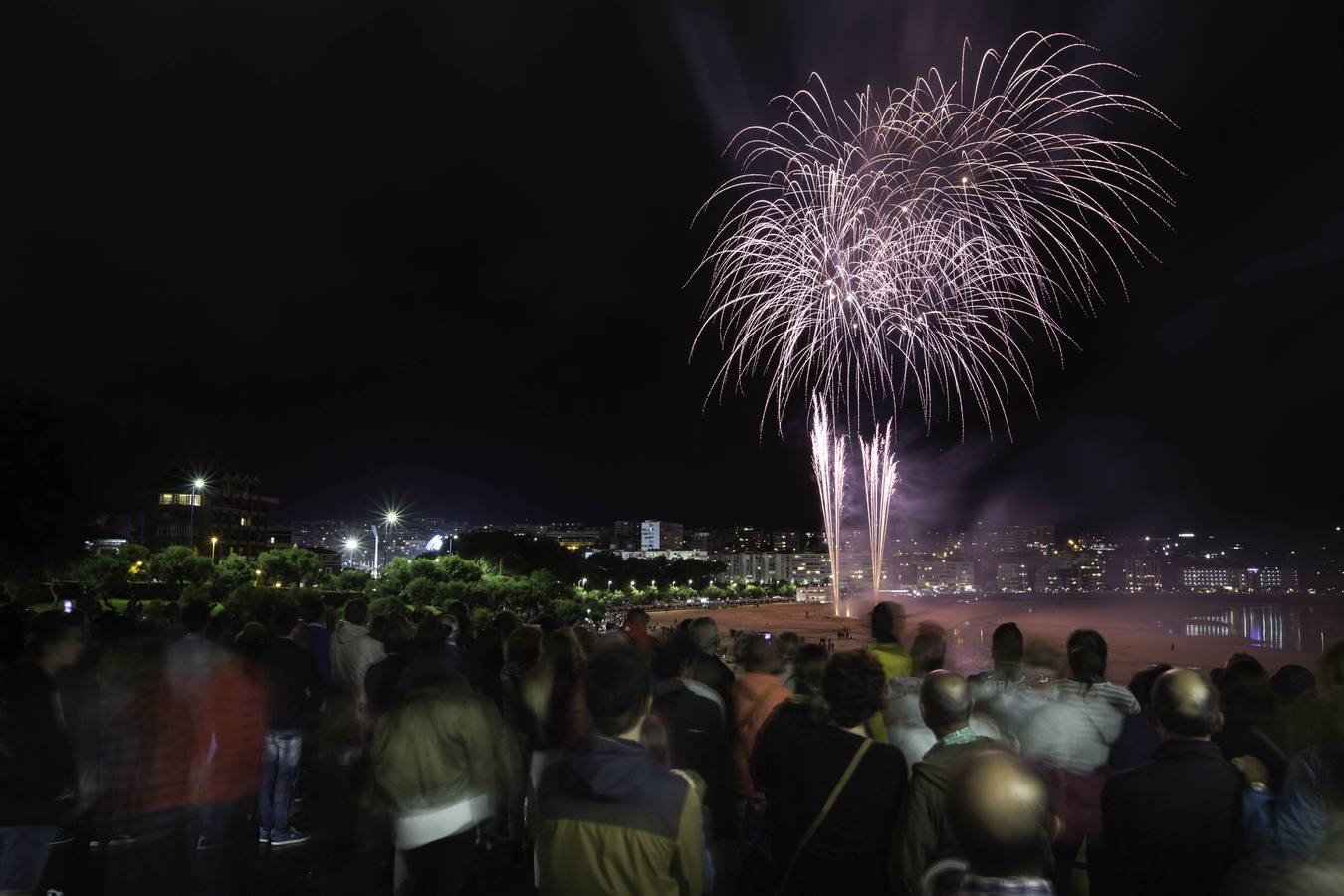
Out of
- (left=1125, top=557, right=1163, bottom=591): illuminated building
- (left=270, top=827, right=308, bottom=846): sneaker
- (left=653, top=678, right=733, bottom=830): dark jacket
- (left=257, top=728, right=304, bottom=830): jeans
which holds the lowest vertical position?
(left=1125, top=557, right=1163, bottom=591): illuminated building

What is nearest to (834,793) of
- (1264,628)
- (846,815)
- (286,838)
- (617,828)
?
(846,815)

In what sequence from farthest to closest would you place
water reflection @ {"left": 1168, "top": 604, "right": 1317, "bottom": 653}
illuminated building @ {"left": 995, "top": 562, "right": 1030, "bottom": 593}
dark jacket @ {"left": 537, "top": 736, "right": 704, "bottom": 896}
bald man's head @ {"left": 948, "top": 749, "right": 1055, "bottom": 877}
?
illuminated building @ {"left": 995, "top": 562, "right": 1030, "bottom": 593} < water reflection @ {"left": 1168, "top": 604, "right": 1317, "bottom": 653} < dark jacket @ {"left": 537, "top": 736, "right": 704, "bottom": 896} < bald man's head @ {"left": 948, "top": 749, "right": 1055, "bottom": 877}

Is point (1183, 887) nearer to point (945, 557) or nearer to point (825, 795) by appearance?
point (825, 795)

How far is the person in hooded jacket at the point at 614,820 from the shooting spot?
262 centimetres

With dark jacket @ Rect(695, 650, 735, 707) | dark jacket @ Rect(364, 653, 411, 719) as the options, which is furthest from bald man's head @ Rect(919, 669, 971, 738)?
dark jacket @ Rect(364, 653, 411, 719)

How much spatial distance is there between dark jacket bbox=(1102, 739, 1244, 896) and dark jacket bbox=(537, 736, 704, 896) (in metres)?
1.55

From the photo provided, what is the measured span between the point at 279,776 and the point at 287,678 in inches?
35.6

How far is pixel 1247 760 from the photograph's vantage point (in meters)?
3.94

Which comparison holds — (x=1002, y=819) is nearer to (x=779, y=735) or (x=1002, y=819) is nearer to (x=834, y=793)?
(x=834, y=793)

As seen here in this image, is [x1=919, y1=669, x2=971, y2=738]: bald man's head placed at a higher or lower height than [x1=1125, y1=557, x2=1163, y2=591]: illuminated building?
higher

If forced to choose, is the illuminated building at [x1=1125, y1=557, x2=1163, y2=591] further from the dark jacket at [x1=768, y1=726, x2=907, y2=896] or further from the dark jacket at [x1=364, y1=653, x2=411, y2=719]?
the dark jacket at [x1=768, y1=726, x2=907, y2=896]

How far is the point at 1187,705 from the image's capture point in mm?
3080

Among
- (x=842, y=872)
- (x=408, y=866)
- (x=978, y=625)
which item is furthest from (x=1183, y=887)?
(x=978, y=625)

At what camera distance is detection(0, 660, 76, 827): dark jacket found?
4246mm
